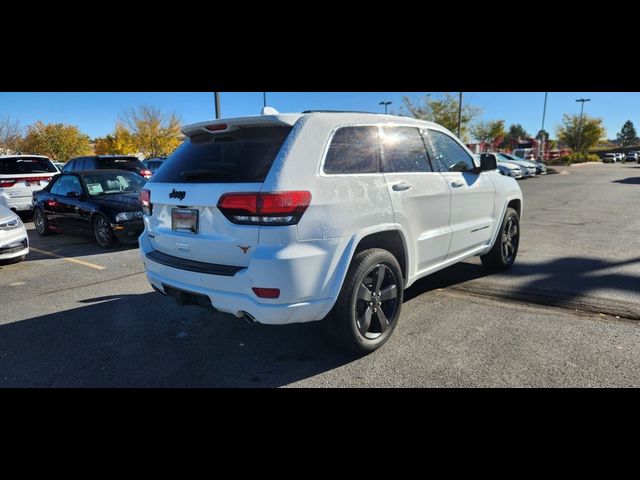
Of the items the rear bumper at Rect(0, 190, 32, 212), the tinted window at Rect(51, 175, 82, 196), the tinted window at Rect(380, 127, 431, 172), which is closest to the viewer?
the tinted window at Rect(380, 127, 431, 172)

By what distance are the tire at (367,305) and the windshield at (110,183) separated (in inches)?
261

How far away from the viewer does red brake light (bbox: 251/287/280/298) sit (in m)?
2.63

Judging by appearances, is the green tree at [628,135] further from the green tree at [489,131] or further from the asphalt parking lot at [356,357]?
the asphalt parking lot at [356,357]

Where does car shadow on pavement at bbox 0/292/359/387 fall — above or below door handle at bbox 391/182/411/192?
below

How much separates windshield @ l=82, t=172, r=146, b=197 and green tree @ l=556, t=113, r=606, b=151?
67853 millimetres

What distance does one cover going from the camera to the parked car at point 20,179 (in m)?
10.7

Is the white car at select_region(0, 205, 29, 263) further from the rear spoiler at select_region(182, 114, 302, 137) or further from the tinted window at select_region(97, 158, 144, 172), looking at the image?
the tinted window at select_region(97, 158, 144, 172)

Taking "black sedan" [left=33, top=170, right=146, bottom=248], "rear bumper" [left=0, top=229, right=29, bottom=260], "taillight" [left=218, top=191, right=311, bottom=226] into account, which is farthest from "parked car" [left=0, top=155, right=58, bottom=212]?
"taillight" [left=218, top=191, right=311, bottom=226]

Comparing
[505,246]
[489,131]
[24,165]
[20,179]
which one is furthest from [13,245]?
[489,131]

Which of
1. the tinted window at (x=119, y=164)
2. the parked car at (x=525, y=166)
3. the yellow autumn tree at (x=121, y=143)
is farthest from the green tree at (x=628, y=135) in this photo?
the tinted window at (x=119, y=164)

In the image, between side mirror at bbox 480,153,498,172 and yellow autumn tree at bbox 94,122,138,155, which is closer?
side mirror at bbox 480,153,498,172
